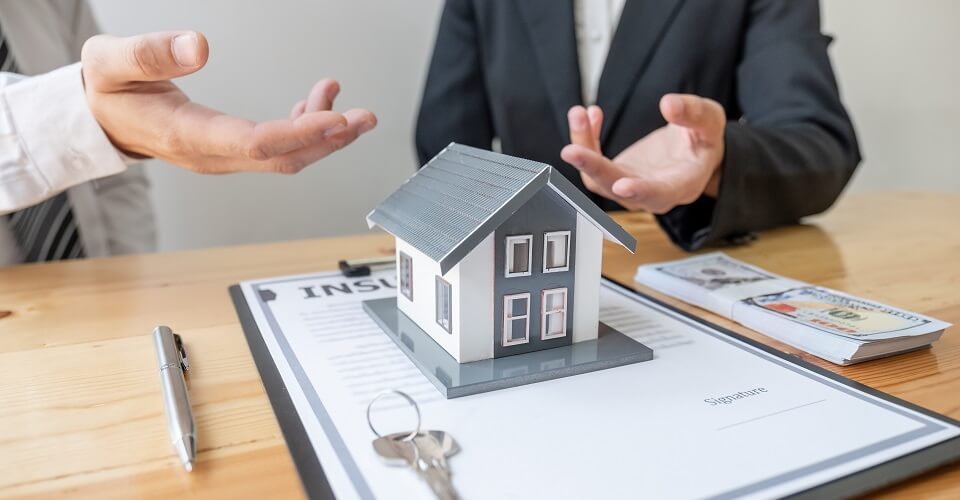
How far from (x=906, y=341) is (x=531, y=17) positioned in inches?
36.8

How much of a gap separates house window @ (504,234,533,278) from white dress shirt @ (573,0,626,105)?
2.85 feet

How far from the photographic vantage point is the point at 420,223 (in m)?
0.59

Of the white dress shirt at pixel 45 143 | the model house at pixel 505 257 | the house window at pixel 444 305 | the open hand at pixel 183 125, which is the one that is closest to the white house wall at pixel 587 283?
the model house at pixel 505 257

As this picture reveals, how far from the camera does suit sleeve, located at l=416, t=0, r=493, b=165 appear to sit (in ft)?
4.74

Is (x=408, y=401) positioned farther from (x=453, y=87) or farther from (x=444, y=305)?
(x=453, y=87)

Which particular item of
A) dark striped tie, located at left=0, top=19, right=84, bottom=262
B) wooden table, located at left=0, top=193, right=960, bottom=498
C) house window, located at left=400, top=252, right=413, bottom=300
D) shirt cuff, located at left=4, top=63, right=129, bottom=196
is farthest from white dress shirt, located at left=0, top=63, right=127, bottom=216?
house window, located at left=400, top=252, right=413, bottom=300

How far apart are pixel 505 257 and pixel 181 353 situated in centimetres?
28

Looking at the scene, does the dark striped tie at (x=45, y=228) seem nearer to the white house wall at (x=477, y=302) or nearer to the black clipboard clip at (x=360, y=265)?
the black clipboard clip at (x=360, y=265)

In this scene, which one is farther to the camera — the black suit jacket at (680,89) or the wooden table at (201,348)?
the black suit jacket at (680,89)

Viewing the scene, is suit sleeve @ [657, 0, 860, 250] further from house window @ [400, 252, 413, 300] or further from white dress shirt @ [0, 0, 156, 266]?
white dress shirt @ [0, 0, 156, 266]

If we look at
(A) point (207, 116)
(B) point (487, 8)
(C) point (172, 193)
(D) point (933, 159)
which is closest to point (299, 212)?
(C) point (172, 193)

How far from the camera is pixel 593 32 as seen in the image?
140 cm

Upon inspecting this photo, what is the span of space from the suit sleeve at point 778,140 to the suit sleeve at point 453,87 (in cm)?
54

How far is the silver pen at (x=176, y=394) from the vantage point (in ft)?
1.36
